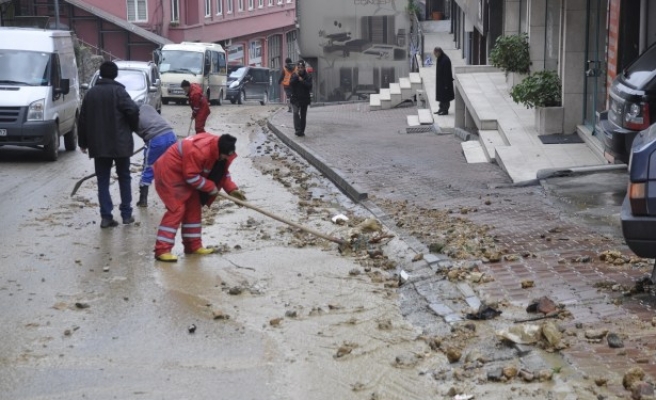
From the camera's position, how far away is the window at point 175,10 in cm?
5603

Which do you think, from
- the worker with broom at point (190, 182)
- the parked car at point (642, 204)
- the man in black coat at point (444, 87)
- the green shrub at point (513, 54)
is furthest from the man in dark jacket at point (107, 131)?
the man in black coat at point (444, 87)

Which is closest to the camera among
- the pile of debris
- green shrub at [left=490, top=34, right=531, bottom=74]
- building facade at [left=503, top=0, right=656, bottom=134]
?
the pile of debris

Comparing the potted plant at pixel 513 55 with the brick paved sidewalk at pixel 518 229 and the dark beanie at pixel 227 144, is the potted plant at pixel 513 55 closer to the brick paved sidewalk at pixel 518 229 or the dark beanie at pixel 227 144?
the brick paved sidewalk at pixel 518 229

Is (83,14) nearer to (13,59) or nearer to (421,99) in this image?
(421,99)

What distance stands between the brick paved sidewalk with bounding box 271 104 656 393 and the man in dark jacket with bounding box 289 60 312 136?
33 centimetres

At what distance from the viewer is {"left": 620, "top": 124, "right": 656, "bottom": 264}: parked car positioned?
25.2ft

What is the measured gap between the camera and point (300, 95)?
899 inches

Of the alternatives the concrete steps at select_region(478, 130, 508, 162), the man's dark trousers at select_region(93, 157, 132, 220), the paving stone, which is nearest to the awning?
the concrete steps at select_region(478, 130, 508, 162)

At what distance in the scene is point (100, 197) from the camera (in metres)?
12.5

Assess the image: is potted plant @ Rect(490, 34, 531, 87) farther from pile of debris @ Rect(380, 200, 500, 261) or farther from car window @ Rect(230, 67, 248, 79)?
car window @ Rect(230, 67, 248, 79)

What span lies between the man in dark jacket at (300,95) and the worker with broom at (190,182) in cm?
1200

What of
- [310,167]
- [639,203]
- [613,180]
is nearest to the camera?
[639,203]

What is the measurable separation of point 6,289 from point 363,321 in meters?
3.24

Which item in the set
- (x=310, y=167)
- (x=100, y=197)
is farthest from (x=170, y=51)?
(x=100, y=197)
